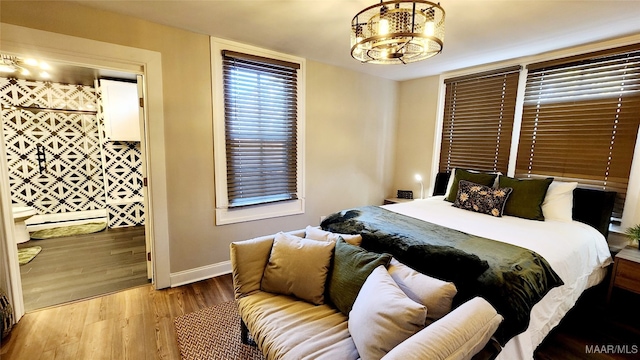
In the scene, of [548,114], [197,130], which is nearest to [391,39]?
[197,130]

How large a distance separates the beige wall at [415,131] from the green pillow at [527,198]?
1.25 meters

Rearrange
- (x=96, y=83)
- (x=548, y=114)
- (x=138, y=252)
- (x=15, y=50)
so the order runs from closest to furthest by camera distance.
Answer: (x=15, y=50)
(x=548, y=114)
(x=138, y=252)
(x=96, y=83)

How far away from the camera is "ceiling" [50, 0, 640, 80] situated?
188 cm

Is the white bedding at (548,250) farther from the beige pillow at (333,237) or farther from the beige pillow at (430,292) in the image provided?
the beige pillow at (333,237)

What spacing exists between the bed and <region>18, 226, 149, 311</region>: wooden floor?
224 cm

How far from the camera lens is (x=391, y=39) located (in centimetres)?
141

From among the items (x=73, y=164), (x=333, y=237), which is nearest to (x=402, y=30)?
(x=333, y=237)

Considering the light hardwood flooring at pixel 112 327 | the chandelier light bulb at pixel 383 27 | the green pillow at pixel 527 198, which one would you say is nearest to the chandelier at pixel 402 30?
the chandelier light bulb at pixel 383 27

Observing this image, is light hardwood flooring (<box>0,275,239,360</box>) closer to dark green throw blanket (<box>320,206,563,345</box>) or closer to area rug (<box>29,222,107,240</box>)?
dark green throw blanket (<box>320,206,563,345</box>)

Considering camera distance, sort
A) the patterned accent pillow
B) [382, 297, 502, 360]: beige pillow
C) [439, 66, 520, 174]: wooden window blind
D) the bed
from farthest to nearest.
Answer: [439, 66, 520, 174]: wooden window blind, the patterned accent pillow, the bed, [382, 297, 502, 360]: beige pillow

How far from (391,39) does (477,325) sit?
1410 mm

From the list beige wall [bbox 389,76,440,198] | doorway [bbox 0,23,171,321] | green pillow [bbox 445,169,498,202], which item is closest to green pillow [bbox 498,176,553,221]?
green pillow [bbox 445,169,498,202]

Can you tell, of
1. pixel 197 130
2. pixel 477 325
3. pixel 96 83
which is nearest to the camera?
pixel 477 325

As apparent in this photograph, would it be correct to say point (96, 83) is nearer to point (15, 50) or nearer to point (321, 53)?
point (15, 50)
